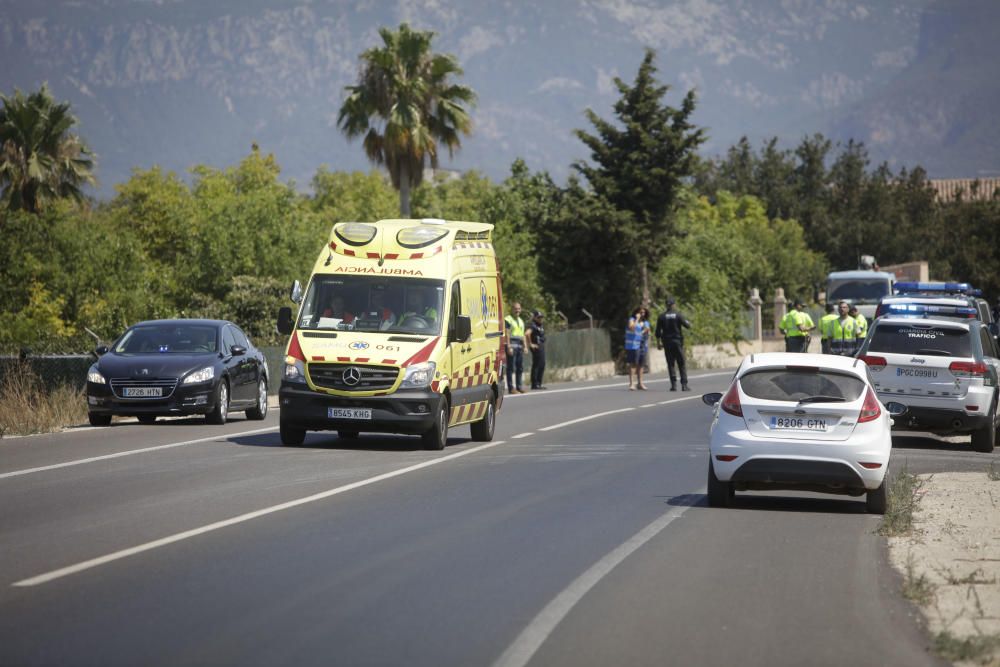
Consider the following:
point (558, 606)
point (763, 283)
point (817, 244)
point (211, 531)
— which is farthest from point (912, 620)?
point (817, 244)

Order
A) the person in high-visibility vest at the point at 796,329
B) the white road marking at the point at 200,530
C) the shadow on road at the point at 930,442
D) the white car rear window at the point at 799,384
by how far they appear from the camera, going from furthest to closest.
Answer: the person in high-visibility vest at the point at 796,329 < the shadow on road at the point at 930,442 < the white car rear window at the point at 799,384 < the white road marking at the point at 200,530

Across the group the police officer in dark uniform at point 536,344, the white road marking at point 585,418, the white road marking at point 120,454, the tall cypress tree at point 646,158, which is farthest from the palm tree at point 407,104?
the white road marking at point 120,454

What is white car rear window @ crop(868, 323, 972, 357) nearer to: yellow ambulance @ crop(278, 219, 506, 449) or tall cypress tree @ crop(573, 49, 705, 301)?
yellow ambulance @ crop(278, 219, 506, 449)

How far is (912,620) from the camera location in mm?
8672

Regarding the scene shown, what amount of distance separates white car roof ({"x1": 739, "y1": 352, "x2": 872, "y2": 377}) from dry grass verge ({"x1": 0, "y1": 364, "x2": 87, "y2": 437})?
11142mm

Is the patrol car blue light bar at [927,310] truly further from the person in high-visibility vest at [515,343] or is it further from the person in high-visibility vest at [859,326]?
the person in high-visibility vest at [515,343]

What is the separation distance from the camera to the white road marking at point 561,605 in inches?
293

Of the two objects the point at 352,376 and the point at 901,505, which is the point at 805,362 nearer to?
the point at 901,505

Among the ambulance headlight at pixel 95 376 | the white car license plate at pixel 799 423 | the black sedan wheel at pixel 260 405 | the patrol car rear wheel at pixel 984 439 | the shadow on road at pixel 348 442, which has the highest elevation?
the ambulance headlight at pixel 95 376

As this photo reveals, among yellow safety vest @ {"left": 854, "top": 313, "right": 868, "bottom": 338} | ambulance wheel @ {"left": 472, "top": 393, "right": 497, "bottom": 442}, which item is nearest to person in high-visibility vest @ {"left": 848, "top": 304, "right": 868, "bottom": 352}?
yellow safety vest @ {"left": 854, "top": 313, "right": 868, "bottom": 338}

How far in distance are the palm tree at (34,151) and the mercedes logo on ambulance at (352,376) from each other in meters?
38.8

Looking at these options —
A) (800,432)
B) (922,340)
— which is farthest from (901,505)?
(922,340)

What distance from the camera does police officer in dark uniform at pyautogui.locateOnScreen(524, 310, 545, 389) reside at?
115 feet

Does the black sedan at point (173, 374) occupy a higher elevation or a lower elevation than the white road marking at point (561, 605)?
higher
